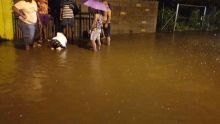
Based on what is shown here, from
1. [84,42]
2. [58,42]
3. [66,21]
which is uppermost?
[66,21]

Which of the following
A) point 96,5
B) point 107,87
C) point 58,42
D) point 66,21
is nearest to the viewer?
point 107,87

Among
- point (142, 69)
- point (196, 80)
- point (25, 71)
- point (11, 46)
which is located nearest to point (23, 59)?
point (25, 71)

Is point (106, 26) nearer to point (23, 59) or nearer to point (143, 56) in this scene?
point (143, 56)

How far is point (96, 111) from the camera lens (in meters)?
5.46

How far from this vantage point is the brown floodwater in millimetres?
5320

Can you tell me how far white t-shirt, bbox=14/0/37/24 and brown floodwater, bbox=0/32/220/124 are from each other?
0.98 metres

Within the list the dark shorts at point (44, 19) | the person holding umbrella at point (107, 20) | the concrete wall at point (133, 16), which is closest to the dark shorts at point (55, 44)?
the dark shorts at point (44, 19)

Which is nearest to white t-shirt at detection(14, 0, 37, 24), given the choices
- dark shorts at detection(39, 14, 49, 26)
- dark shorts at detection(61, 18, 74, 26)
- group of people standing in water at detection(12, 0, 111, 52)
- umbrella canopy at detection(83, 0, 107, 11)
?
group of people standing in water at detection(12, 0, 111, 52)

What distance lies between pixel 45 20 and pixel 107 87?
5.40 m

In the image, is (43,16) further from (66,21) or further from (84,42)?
(84,42)

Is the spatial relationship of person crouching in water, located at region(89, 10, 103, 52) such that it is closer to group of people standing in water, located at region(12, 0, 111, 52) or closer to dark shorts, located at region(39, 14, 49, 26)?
group of people standing in water, located at region(12, 0, 111, 52)

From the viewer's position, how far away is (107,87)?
6.79m

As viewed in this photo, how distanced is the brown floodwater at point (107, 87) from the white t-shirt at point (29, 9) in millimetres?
976

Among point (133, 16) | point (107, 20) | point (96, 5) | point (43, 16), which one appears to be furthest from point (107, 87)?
point (133, 16)
